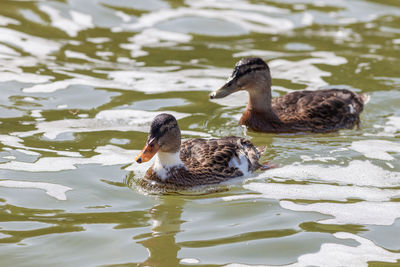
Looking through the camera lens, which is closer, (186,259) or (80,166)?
(186,259)

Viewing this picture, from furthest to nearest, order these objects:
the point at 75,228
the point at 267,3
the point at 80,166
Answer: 1. the point at 267,3
2. the point at 80,166
3. the point at 75,228

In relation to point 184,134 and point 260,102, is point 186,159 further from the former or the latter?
point 260,102

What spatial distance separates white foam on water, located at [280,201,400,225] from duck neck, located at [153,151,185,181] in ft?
4.38

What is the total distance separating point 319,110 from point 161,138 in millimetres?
3720

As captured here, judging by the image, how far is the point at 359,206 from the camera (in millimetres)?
8031

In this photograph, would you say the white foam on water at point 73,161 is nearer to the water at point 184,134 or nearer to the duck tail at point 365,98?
the water at point 184,134

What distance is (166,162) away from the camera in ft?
28.5

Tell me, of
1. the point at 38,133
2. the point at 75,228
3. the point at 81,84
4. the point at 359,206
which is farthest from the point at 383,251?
the point at 81,84

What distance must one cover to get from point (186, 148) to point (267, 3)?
30.7ft

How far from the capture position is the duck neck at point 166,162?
8625 mm

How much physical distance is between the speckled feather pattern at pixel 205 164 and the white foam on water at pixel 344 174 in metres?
0.39

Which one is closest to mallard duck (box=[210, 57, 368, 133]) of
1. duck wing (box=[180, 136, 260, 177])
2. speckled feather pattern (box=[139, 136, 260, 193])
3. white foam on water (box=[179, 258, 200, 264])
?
speckled feather pattern (box=[139, 136, 260, 193])

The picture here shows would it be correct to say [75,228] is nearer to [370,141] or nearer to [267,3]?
[370,141]

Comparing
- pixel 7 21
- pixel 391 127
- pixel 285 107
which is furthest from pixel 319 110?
pixel 7 21
